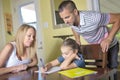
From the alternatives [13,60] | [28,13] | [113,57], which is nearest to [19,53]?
[13,60]

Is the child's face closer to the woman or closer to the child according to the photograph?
the child

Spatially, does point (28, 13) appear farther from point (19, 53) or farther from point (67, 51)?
point (67, 51)

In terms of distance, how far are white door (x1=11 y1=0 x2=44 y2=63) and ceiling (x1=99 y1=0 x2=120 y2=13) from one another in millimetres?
1597

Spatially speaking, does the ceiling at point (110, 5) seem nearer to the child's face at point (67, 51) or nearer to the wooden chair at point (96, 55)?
the wooden chair at point (96, 55)

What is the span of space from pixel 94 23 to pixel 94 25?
0.02 m

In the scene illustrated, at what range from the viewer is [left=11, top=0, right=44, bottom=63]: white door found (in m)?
4.74

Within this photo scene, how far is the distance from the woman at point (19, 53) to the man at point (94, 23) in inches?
14.7

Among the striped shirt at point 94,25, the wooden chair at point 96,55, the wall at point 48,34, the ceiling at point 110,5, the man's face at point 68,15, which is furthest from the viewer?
the wall at point 48,34

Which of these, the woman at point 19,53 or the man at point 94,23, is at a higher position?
the man at point 94,23

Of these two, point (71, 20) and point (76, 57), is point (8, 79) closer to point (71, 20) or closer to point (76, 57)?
point (76, 57)

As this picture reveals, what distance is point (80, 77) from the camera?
3.89 feet

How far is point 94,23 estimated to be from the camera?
5.77 ft

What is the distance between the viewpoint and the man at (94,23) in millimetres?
1659

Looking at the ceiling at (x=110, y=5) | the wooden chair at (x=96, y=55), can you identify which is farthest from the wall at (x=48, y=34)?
the wooden chair at (x=96, y=55)
